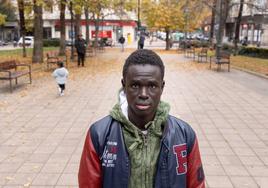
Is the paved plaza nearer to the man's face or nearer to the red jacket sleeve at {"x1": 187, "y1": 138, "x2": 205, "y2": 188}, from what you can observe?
the red jacket sleeve at {"x1": 187, "y1": 138, "x2": 205, "y2": 188}

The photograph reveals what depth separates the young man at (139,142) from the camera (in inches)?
74.5

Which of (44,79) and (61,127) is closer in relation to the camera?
(61,127)

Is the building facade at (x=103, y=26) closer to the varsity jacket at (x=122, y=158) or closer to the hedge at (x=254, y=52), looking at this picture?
the hedge at (x=254, y=52)

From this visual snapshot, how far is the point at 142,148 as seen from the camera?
1926 mm

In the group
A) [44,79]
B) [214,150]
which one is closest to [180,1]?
[44,79]

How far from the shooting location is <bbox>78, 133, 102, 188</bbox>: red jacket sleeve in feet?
6.44

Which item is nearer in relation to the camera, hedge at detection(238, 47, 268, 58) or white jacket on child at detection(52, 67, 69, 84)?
white jacket on child at detection(52, 67, 69, 84)

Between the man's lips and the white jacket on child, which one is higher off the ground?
the man's lips

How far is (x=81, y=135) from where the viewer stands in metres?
7.05

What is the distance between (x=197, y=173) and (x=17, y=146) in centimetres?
498

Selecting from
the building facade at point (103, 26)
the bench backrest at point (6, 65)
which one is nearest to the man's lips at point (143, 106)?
the bench backrest at point (6, 65)

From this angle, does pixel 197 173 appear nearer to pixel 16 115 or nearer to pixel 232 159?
pixel 232 159

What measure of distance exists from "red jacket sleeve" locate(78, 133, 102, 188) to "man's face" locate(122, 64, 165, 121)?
0.31 m

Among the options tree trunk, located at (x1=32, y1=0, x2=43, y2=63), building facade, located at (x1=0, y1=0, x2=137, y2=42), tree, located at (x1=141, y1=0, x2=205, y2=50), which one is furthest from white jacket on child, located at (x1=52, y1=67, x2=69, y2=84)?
building facade, located at (x1=0, y1=0, x2=137, y2=42)
